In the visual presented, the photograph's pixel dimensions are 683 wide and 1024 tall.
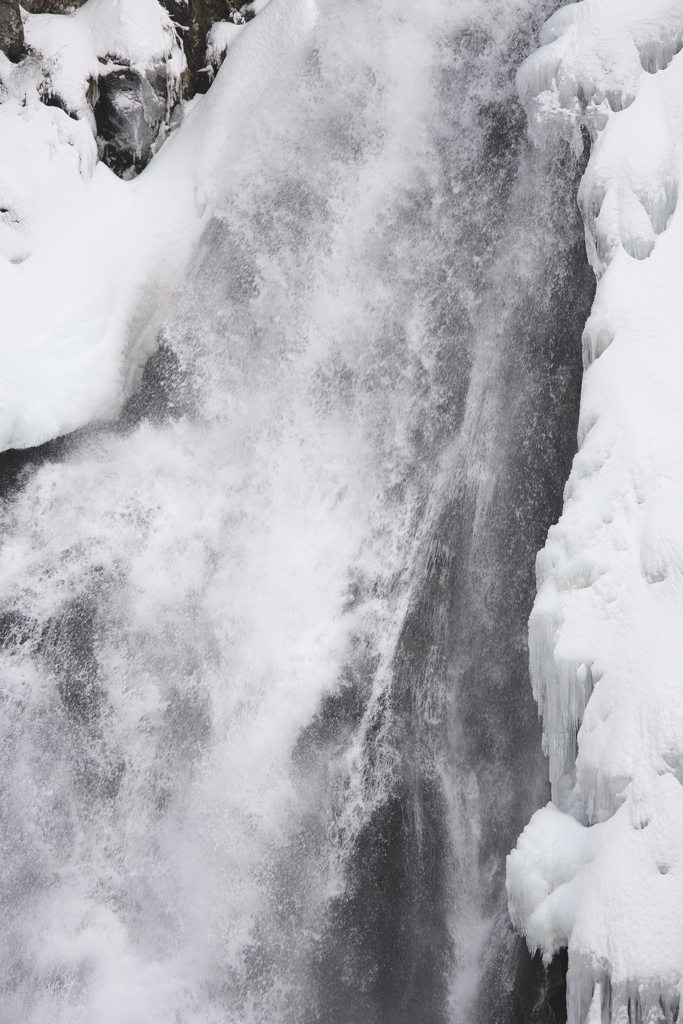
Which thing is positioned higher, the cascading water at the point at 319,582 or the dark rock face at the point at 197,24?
the dark rock face at the point at 197,24

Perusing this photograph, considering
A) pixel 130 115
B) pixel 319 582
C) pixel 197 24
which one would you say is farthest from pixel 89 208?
pixel 319 582

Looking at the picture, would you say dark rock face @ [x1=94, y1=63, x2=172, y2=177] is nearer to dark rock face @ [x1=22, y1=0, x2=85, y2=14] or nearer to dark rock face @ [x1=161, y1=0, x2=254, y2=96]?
dark rock face @ [x1=161, y1=0, x2=254, y2=96]

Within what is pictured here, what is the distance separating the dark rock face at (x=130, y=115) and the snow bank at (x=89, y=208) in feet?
0.30

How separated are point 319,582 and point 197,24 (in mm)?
4042

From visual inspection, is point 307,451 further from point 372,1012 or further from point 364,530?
point 372,1012

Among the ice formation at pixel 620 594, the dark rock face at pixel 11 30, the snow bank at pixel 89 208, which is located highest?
the dark rock face at pixel 11 30

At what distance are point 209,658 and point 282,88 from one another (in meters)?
3.79

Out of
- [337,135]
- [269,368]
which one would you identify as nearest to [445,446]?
[269,368]

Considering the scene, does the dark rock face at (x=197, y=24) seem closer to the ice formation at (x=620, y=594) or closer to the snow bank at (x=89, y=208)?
the snow bank at (x=89, y=208)

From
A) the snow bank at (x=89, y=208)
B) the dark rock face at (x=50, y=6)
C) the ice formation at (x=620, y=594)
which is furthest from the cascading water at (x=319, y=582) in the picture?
the dark rock face at (x=50, y=6)

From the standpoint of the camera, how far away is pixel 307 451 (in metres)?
5.14

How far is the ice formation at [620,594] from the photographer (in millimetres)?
3453

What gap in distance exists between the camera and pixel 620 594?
12.9 feet

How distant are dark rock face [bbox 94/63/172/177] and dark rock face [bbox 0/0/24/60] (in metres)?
0.54
